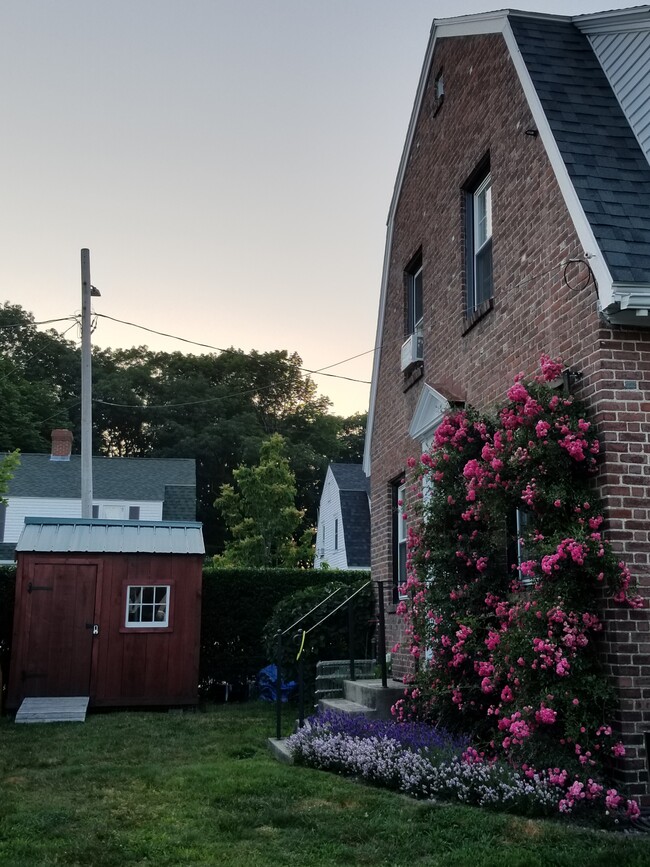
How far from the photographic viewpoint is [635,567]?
5605 millimetres

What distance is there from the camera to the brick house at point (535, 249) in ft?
18.7

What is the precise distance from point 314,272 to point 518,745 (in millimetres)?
12236

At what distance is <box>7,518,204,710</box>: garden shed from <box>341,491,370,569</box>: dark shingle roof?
13215 millimetres

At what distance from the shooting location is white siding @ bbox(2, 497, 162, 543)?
27094 millimetres

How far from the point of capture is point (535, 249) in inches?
277

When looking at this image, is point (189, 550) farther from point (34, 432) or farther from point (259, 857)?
point (34, 432)

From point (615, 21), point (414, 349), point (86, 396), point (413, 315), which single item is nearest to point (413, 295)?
point (413, 315)

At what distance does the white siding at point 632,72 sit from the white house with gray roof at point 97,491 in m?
21.9

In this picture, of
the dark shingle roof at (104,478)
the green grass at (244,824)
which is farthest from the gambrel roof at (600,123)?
the dark shingle roof at (104,478)

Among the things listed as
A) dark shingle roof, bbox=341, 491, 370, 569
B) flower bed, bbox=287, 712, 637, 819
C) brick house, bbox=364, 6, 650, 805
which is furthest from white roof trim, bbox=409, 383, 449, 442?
dark shingle roof, bbox=341, 491, 370, 569

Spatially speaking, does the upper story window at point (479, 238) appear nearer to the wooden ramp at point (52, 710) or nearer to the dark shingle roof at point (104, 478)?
the wooden ramp at point (52, 710)

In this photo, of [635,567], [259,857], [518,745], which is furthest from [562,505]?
[259,857]

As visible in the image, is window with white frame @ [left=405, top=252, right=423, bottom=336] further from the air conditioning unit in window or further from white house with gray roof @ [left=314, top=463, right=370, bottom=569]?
white house with gray roof @ [left=314, top=463, right=370, bottom=569]

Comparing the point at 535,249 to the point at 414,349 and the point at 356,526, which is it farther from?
the point at 356,526
